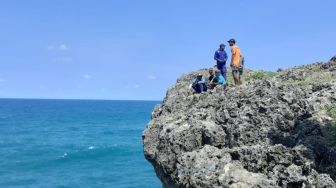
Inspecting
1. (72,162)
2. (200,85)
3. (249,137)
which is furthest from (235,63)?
(72,162)

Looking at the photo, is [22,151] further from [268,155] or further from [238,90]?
[268,155]

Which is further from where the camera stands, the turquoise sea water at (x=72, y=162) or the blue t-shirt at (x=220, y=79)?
the turquoise sea water at (x=72, y=162)

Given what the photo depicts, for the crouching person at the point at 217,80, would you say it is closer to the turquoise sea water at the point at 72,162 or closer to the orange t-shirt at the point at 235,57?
the orange t-shirt at the point at 235,57

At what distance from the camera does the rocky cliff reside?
11273 millimetres

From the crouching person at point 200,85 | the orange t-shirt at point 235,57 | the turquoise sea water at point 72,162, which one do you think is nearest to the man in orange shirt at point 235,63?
the orange t-shirt at point 235,57

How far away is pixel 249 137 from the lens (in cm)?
1413

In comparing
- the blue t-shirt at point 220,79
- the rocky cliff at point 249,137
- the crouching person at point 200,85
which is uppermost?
the blue t-shirt at point 220,79

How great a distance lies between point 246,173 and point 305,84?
31.5 feet

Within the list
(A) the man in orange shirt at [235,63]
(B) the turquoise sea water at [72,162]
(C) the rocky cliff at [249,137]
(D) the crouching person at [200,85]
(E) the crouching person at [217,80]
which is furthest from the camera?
(B) the turquoise sea water at [72,162]

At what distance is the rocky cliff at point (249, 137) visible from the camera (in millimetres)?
11273

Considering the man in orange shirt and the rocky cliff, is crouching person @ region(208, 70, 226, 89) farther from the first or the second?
the rocky cliff

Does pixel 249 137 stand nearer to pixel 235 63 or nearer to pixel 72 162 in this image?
pixel 235 63

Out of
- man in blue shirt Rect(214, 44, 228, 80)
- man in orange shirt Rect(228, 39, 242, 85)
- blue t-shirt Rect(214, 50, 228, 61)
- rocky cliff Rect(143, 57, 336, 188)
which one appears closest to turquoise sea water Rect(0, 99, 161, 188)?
man in blue shirt Rect(214, 44, 228, 80)

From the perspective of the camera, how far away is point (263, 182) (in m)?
10.7
